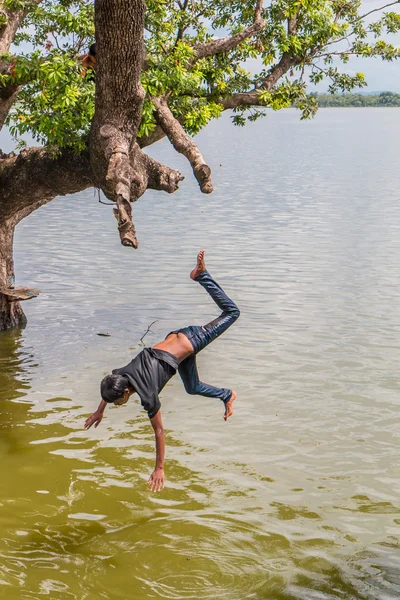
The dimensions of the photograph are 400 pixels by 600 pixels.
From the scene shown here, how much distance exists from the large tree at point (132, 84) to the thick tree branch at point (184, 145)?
0.07 ft

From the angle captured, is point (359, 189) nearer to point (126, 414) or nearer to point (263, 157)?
point (263, 157)

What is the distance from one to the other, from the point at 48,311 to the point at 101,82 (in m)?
→ 8.68

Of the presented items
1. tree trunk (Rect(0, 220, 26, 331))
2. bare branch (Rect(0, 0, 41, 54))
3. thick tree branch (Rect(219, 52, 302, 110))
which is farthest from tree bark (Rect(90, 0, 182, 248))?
Answer: thick tree branch (Rect(219, 52, 302, 110))

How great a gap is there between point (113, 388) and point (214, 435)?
3.89m

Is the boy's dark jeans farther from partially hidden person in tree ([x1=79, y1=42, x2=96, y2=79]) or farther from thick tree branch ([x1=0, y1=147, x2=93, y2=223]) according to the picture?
thick tree branch ([x1=0, y1=147, x2=93, y2=223])

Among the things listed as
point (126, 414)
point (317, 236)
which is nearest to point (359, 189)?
point (317, 236)

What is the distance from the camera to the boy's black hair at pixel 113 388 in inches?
309

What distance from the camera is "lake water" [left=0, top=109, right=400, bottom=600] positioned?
795 cm

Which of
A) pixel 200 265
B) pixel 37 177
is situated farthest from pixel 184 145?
pixel 37 177

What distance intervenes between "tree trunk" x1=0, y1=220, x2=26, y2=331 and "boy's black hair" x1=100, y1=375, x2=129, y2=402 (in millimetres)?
8277

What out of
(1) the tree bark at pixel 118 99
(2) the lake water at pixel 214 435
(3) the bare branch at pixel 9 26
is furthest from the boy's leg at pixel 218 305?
(3) the bare branch at pixel 9 26

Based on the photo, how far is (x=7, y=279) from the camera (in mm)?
15992

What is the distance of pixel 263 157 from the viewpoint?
203ft

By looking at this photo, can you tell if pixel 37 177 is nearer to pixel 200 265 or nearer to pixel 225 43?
pixel 225 43
